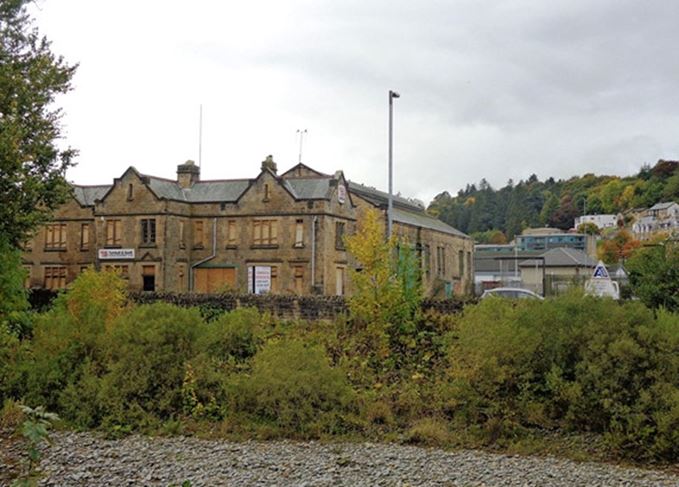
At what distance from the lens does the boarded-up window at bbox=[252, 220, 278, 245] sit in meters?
43.6

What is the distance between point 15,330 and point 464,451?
16511mm

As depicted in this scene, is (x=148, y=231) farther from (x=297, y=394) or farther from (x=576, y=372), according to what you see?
(x=576, y=372)

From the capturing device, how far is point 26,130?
24719 millimetres

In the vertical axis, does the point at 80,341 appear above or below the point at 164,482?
above

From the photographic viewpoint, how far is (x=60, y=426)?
18.6m

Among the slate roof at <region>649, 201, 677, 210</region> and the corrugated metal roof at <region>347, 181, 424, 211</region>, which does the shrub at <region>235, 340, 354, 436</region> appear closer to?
the corrugated metal roof at <region>347, 181, 424, 211</region>

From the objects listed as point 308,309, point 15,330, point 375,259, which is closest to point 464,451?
point 375,259

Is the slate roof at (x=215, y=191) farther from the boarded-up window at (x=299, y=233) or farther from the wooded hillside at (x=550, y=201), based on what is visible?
the wooded hillside at (x=550, y=201)

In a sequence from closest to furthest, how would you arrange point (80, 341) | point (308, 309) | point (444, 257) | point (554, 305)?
point (554, 305)
point (80, 341)
point (308, 309)
point (444, 257)

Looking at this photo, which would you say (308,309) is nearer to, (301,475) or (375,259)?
(375,259)

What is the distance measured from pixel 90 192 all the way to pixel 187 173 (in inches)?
294

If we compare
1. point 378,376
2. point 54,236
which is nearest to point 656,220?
point 54,236

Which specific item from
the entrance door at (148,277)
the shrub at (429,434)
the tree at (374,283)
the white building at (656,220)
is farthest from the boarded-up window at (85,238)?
the white building at (656,220)

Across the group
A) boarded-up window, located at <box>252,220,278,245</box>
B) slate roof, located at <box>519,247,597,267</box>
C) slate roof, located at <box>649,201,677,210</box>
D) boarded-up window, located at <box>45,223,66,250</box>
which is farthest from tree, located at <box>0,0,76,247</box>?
slate roof, located at <box>649,201,677,210</box>
